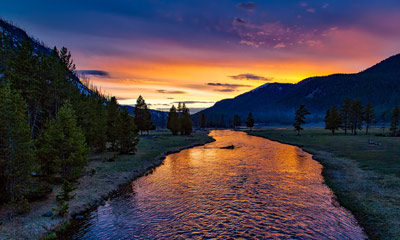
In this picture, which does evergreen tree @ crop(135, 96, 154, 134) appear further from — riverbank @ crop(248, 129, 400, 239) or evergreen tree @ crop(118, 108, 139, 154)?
riverbank @ crop(248, 129, 400, 239)

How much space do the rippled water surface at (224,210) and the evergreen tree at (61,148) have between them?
20.3 ft

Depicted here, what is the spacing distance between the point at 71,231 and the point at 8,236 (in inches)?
155

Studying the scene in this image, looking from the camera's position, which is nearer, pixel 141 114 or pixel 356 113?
pixel 356 113

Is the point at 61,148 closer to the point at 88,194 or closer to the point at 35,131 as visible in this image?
the point at 88,194

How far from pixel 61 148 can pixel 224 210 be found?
61.8 ft

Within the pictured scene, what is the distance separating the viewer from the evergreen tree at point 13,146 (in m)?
17.3

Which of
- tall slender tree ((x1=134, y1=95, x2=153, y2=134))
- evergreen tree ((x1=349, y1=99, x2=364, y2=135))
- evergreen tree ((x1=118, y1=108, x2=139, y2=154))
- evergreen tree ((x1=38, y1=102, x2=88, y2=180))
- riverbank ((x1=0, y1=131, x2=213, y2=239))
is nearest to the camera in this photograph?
riverbank ((x1=0, y1=131, x2=213, y2=239))

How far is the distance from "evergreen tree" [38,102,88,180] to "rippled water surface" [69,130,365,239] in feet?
20.3

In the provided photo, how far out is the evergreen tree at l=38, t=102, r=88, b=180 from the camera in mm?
24734

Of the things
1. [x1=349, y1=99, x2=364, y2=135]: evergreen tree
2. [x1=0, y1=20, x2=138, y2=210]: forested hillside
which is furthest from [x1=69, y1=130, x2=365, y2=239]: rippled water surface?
[x1=349, y1=99, x2=364, y2=135]: evergreen tree

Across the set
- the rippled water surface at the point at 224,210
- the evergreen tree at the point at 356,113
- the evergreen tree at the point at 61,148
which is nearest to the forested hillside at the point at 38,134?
the evergreen tree at the point at 61,148

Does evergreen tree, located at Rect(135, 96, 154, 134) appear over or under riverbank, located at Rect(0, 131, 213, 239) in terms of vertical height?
over

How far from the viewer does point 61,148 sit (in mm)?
25391

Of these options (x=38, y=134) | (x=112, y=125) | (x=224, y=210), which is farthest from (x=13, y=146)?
(x=112, y=125)
